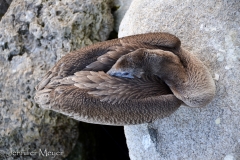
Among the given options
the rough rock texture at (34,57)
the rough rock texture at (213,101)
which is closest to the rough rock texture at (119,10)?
the rough rock texture at (34,57)

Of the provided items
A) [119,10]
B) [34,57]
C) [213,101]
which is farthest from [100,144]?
[213,101]

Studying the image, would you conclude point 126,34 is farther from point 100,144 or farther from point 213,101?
point 100,144

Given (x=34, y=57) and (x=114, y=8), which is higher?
(x=114, y=8)

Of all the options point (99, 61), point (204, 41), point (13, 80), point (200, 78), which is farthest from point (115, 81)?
point (13, 80)

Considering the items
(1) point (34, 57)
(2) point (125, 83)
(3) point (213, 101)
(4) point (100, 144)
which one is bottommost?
(4) point (100, 144)

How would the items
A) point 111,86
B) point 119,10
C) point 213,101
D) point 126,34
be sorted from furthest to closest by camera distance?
point 119,10 → point 126,34 → point 213,101 → point 111,86

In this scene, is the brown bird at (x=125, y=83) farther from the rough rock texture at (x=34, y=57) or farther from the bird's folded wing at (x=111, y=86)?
the rough rock texture at (x=34, y=57)

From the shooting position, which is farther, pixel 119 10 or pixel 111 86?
pixel 119 10
